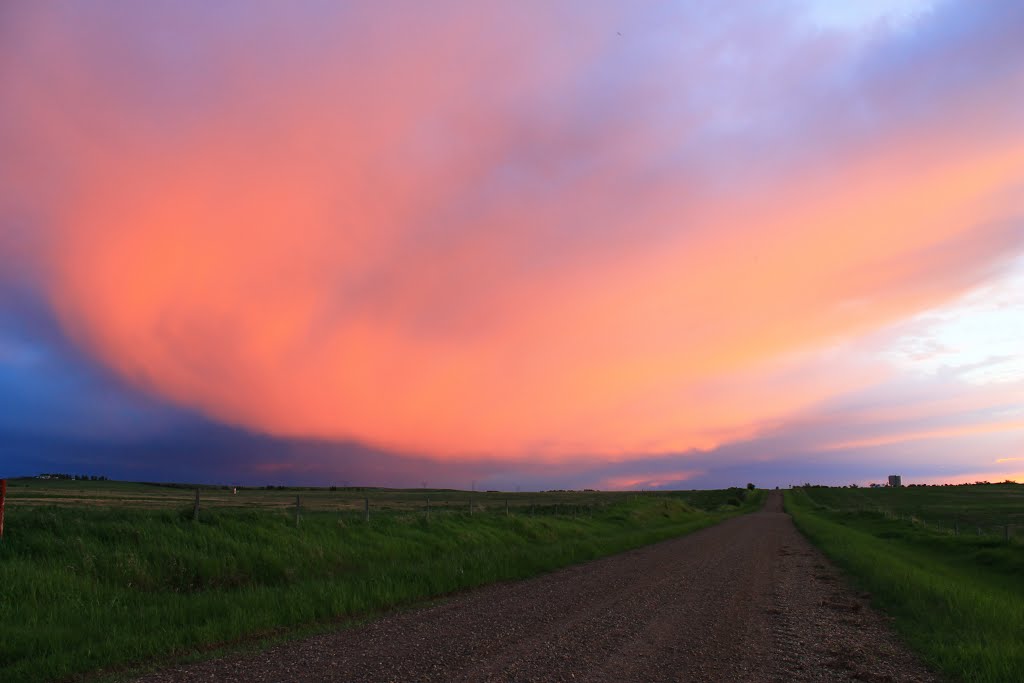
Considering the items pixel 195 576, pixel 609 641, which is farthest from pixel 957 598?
pixel 195 576

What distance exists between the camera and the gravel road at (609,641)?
8250 mm

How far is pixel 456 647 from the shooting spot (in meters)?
9.45

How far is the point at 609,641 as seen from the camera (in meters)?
9.99

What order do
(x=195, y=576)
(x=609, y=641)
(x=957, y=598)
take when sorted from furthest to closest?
1. (x=195, y=576)
2. (x=957, y=598)
3. (x=609, y=641)

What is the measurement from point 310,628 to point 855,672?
882cm

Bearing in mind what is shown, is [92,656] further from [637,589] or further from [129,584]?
[637,589]

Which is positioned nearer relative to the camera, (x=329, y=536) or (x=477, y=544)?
(x=329, y=536)

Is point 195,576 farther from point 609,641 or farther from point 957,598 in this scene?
point 957,598

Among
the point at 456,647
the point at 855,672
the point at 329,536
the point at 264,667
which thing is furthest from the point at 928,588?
the point at 329,536

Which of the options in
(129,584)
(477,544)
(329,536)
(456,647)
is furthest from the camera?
(477,544)

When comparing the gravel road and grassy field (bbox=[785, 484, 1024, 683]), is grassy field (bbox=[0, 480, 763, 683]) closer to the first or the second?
the gravel road

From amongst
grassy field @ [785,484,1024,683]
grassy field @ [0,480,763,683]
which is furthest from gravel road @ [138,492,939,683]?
grassy field @ [0,480,763,683]

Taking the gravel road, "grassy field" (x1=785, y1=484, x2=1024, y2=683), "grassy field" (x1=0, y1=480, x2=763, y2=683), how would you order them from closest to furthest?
the gravel road < "grassy field" (x1=785, y1=484, x2=1024, y2=683) < "grassy field" (x1=0, y1=480, x2=763, y2=683)

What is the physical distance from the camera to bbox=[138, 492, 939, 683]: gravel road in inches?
325
